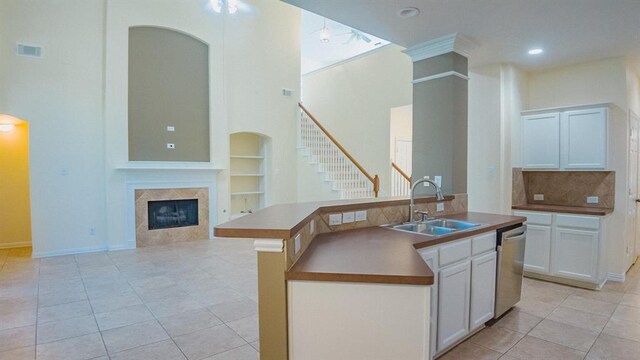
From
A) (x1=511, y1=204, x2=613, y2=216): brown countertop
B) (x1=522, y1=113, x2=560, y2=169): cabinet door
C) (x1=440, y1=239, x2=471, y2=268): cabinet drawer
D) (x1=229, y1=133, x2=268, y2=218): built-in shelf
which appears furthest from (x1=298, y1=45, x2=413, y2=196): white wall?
(x1=440, y1=239, x2=471, y2=268): cabinet drawer

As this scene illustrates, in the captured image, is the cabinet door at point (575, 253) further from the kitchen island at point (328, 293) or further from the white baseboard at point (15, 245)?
the white baseboard at point (15, 245)

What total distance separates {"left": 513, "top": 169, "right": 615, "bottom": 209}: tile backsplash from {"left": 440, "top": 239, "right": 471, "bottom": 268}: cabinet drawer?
100.0 inches

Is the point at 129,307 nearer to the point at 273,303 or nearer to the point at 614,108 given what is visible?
the point at 273,303

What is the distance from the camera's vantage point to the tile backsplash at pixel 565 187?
14.1 feet

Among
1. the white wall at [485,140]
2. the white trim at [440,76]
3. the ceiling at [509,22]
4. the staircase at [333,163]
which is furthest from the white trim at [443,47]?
the staircase at [333,163]

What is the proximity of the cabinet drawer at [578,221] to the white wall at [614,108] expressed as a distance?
288 millimetres

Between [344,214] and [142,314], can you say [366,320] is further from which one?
[142,314]

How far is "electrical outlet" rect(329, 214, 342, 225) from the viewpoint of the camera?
2.53 m

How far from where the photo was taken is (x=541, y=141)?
4.53 m

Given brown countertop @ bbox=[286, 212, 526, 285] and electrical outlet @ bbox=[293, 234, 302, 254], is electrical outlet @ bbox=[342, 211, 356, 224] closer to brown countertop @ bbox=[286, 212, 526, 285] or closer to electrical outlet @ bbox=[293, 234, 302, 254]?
brown countertop @ bbox=[286, 212, 526, 285]

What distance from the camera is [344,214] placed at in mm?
2613

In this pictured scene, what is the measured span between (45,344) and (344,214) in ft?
8.29

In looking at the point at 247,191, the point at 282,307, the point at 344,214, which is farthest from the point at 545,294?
the point at 247,191

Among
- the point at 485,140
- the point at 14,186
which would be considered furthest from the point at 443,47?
the point at 14,186
